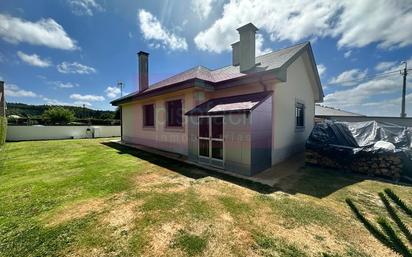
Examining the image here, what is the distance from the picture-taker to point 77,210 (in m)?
3.59

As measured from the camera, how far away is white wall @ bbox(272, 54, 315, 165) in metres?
7.57

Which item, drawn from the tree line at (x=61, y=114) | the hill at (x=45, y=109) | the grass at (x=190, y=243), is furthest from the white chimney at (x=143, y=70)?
the hill at (x=45, y=109)

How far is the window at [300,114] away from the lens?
957cm

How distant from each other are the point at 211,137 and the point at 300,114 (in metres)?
6.13

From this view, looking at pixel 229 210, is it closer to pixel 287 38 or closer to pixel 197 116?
pixel 197 116

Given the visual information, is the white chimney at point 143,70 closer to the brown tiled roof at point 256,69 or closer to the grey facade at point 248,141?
the brown tiled roof at point 256,69

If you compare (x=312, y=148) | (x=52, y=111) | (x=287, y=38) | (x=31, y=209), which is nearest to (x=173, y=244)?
(x=31, y=209)

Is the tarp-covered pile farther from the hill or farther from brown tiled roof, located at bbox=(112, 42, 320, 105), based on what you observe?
the hill

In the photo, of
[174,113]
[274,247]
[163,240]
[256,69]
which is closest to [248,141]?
[274,247]

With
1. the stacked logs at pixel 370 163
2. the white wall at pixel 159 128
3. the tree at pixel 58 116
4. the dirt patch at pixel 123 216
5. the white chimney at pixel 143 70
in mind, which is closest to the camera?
the dirt patch at pixel 123 216

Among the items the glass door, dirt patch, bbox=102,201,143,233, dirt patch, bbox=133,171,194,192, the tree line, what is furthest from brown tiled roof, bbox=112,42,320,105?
the tree line

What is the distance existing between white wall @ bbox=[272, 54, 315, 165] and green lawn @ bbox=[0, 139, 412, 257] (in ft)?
7.34

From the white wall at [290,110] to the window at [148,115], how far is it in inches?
321

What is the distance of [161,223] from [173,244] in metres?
0.62
